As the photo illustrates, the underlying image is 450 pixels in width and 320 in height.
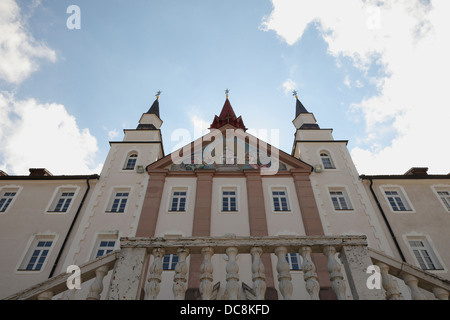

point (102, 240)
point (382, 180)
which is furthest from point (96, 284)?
point (382, 180)

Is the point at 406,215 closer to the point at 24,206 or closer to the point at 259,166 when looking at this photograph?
the point at 259,166

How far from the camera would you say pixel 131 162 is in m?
21.0

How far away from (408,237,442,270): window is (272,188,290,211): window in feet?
22.8

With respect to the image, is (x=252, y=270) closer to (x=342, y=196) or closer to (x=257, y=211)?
(x=257, y=211)

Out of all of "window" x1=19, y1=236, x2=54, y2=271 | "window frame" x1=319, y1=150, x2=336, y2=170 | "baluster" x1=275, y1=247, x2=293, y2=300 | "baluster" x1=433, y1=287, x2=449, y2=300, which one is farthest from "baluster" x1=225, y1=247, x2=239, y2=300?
"window frame" x1=319, y1=150, x2=336, y2=170

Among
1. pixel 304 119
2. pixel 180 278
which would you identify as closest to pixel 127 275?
pixel 180 278

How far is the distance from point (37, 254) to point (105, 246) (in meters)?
3.47

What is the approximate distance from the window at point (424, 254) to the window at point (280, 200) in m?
6.96

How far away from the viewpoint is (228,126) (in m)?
22.7

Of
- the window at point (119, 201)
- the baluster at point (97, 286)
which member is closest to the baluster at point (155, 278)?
the baluster at point (97, 286)

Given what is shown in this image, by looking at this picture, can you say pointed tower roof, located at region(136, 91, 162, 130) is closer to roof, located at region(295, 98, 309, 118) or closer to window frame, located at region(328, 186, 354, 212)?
roof, located at region(295, 98, 309, 118)

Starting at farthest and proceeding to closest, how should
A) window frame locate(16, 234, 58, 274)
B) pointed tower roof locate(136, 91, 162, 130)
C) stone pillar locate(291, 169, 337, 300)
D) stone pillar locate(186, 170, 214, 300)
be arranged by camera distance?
pointed tower roof locate(136, 91, 162, 130), window frame locate(16, 234, 58, 274), stone pillar locate(291, 169, 337, 300), stone pillar locate(186, 170, 214, 300)

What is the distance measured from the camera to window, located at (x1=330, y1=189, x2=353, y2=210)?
1775 centimetres
